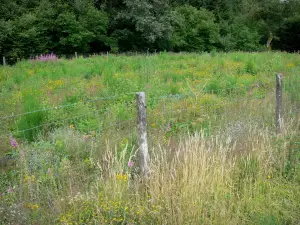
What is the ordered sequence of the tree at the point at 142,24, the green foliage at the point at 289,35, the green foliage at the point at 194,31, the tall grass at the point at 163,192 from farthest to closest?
1. the green foliage at the point at 289,35
2. the green foliage at the point at 194,31
3. the tree at the point at 142,24
4. the tall grass at the point at 163,192

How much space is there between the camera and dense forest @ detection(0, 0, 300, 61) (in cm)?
2939

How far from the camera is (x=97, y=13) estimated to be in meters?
31.9

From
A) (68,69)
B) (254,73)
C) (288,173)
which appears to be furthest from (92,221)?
(254,73)

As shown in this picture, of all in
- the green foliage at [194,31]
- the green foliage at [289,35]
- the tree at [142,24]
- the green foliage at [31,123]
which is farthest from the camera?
the green foliage at [289,35]

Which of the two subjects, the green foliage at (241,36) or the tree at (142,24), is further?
the green foliage at (241,36)

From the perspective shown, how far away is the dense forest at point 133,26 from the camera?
29391mm

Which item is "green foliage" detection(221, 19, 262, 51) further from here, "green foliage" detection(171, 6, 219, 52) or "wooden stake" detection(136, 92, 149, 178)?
"wooden stake" detection(136, 92, 149, 178)

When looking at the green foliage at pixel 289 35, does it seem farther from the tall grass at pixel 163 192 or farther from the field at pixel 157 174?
the tall grass at pixel 163 192

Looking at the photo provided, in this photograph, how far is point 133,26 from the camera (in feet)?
111

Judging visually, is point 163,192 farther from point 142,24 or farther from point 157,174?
point 142,24

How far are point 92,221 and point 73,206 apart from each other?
0.27m

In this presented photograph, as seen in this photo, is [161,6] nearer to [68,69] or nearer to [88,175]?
[68,69]

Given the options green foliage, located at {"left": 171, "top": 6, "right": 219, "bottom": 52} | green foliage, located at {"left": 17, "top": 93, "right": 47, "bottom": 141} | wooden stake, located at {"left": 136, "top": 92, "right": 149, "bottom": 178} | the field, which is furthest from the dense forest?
wooden stake, located at {"left": 136, "top": 92, "right": 149, "bottom": 178}

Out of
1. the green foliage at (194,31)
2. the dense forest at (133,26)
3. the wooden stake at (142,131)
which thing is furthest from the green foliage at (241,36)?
the wooden stake at (142,131)
